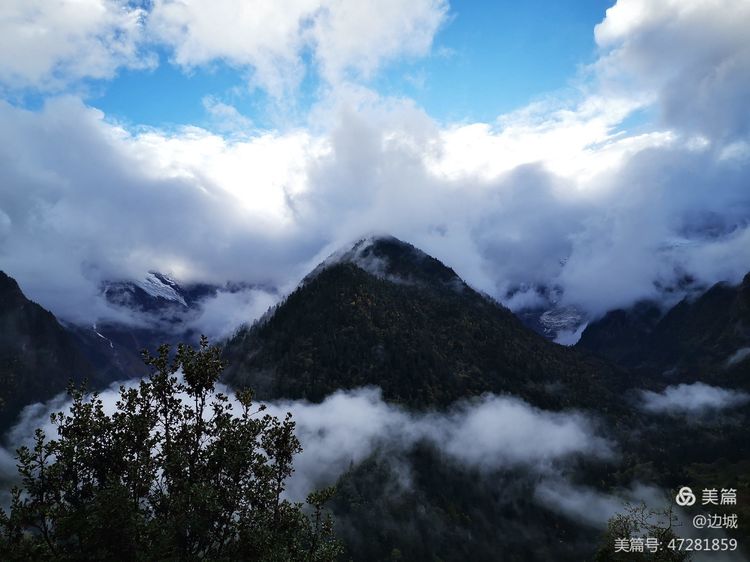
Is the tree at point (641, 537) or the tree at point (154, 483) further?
the tree at point (641, 537)

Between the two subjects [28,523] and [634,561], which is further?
[634,561]

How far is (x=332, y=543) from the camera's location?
45.3m

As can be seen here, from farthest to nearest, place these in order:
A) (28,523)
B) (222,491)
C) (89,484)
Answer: (222,491) < (89,484) < (28,523)

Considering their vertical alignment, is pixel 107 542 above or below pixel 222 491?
below

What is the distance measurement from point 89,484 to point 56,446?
12.6ft

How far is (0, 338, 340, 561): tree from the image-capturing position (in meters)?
32.6

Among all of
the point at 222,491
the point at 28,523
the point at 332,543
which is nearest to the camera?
the point at 28,523

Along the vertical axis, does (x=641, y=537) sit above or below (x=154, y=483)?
above

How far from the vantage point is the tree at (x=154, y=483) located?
32.6m

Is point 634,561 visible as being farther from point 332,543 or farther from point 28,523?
point 28,523

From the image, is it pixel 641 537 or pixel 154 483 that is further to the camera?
pixel 641 537

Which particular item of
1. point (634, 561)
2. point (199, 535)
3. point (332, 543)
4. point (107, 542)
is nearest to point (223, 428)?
point (199, 535)

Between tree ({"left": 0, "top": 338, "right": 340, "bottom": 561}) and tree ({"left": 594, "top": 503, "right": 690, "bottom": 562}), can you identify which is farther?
tree ({"left": 594, "top": 503, "right": 690, "bottom": 562})

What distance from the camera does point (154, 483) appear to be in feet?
122
